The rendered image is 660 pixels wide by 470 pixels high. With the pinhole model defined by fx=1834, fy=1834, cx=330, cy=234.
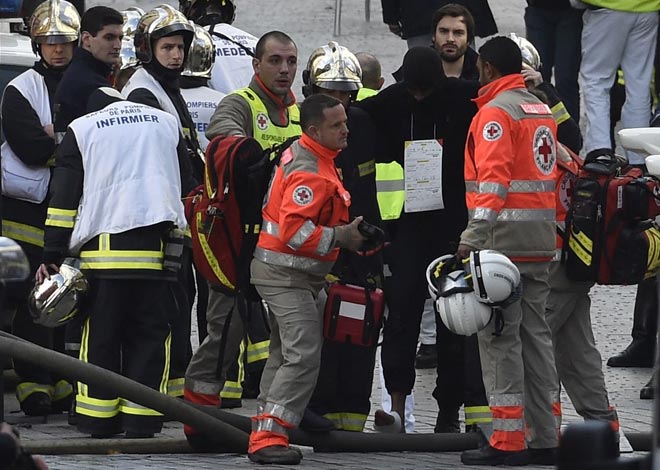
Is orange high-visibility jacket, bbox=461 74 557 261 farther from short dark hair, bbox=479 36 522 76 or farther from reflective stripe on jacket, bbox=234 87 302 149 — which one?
reflective stripe on jacket, bbox=234 87 302 149

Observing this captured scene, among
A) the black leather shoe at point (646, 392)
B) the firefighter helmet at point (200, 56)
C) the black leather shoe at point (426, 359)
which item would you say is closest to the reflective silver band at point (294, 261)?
the firefighter helmet at point (200, 56)

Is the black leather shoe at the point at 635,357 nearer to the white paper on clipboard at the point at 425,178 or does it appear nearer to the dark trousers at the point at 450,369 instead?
the dark trousers at the point at 450,369

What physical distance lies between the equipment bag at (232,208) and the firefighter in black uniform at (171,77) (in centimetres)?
97

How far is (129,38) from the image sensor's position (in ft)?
34.1

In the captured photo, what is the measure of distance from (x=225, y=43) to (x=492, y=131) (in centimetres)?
328

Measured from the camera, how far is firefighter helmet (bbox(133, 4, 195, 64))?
929 centimetres

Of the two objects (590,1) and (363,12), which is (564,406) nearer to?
(590,1)

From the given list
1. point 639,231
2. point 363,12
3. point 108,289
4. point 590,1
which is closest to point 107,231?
point 108,289

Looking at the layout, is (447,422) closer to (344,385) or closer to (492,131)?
(344,385)

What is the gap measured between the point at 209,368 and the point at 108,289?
61cm

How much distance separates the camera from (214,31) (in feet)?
35.6

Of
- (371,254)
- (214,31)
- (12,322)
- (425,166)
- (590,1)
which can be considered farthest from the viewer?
(590,1)

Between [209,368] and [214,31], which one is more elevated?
[214,31]

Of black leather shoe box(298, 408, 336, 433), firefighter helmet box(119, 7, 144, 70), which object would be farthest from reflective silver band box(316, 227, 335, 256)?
firefighter helmet box(119, 7, 144, 70)
